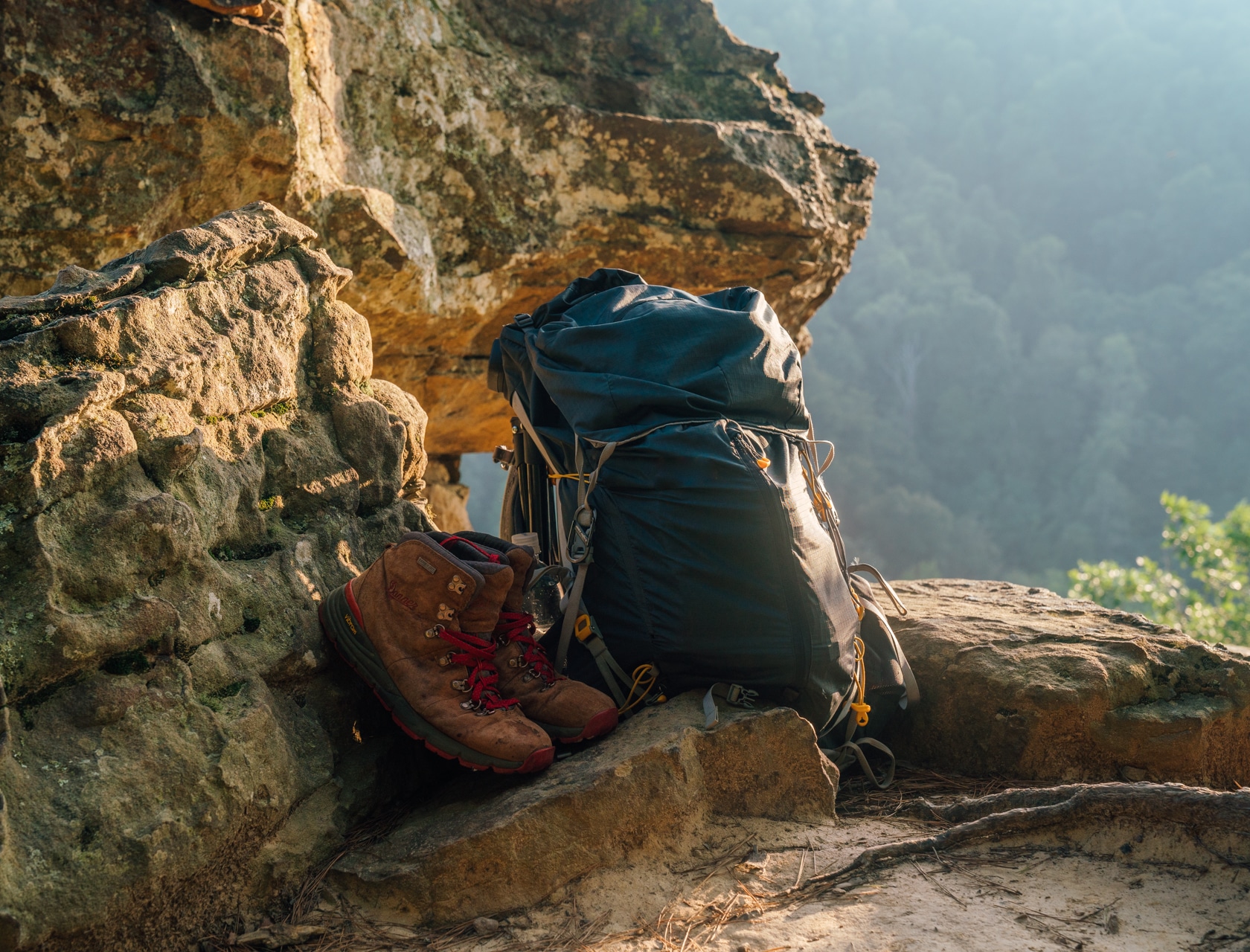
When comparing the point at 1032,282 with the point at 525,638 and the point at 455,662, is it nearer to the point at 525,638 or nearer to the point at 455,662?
the point at 525,638

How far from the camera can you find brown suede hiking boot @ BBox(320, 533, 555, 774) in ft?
6.44

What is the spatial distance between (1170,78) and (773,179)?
227 feet

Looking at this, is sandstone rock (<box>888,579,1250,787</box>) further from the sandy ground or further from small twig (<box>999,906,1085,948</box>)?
small twig (<box>999,906,1085,948</box>)

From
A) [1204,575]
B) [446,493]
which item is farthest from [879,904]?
[1204,575]

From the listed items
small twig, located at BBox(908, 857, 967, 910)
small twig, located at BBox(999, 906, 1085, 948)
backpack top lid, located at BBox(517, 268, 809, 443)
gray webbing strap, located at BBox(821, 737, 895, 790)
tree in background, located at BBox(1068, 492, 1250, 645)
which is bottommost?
tree in background, located at BBox(1068, 492, 1250, 645)

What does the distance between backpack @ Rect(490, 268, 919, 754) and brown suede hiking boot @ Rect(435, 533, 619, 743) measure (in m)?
0.12

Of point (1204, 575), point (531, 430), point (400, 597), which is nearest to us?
point (400, 597)

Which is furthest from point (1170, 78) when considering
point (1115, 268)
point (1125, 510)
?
point (1125, 510)

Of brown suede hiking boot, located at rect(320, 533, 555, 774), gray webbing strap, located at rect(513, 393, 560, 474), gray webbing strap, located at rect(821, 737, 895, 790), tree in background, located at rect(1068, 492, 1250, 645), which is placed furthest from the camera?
tree in background, located at rect(1068, 492, 1250, 645)

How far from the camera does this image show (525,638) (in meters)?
2.23

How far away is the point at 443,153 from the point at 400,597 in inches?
128

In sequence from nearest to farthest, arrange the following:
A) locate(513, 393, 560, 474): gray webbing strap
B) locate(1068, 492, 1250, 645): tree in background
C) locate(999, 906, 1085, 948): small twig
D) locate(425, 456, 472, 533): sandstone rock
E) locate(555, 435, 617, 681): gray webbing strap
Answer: locate(999, 906, 1085, 948): small twig → locate(555, 435, 617, 681): gray webbing strap → locate(513, 393, 560, 474): gray webbing strap → locate(425, 456, 472, 533): sandstone rock → locate(1068, 492, 1250, 645): tree in background

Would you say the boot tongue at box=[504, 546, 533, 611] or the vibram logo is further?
the boot tongue at box=[504, 546, 533, 611]

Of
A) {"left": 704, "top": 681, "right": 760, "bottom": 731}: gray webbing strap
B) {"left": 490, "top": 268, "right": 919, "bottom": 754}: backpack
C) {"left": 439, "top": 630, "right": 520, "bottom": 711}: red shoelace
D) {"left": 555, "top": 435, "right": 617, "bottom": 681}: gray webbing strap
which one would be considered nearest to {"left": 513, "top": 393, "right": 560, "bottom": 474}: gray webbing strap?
{"left": 490, "top": 268, "right": 919, "bottom": 754}: backpack
